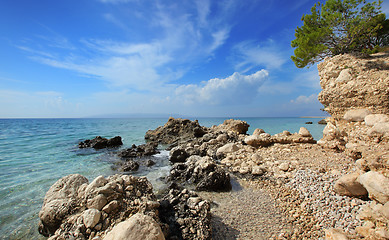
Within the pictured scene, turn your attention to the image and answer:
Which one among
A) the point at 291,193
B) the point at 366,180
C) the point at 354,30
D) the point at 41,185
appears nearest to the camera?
the point at 366,180

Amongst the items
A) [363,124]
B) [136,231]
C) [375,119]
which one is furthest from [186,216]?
[363,124]

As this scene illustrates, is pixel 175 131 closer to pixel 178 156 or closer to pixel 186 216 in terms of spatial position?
pixel 178 156

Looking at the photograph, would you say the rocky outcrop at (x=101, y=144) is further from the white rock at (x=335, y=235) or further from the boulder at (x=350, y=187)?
the boulder at (x=350, y=187)

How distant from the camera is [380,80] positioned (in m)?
7.86

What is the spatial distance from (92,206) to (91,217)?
0.38 meters

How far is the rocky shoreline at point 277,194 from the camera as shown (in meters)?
4.17

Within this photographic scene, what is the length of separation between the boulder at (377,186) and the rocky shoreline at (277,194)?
22 millimetres

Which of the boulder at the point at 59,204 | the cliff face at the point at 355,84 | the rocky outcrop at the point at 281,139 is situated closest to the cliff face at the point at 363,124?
the cliff face at the point at 355,84

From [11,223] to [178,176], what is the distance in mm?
6735

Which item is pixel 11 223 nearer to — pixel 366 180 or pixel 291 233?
pixel 291 233

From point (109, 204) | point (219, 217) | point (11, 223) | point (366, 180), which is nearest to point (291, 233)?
point (219, 217)

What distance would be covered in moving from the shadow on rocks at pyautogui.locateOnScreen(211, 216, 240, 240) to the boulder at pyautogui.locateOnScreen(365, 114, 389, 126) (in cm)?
773

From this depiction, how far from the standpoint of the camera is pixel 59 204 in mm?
4555

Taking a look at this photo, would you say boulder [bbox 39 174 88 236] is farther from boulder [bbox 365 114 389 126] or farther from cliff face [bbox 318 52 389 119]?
cliff face [bbox 318 52 389 119]
